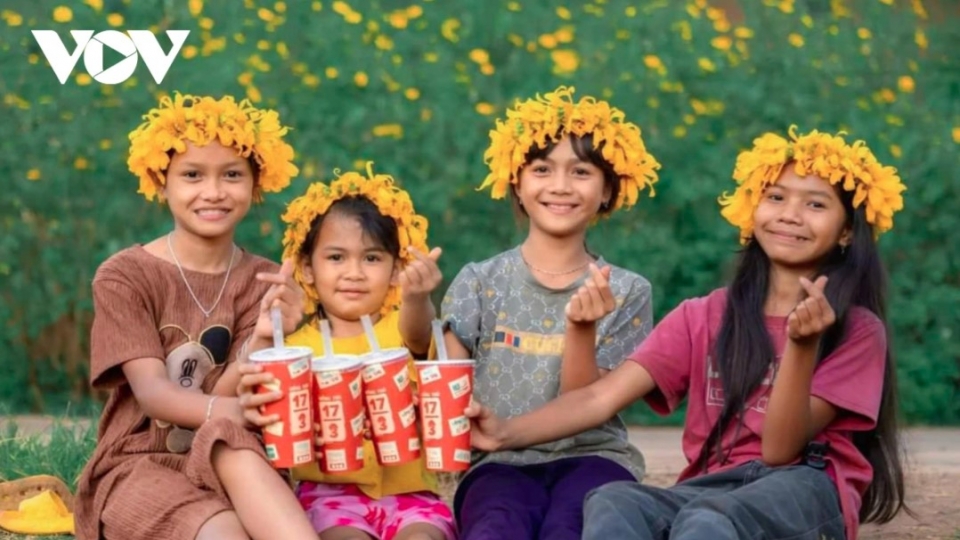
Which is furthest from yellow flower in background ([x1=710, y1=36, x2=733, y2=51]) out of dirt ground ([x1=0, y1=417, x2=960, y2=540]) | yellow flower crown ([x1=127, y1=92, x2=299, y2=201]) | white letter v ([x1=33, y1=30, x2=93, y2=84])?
yellow flower crown ([x1=127, y1=92, x2=299, y2=201])

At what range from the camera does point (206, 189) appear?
516 cm

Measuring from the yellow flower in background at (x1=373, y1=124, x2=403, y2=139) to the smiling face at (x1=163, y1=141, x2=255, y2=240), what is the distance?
2.09 meters

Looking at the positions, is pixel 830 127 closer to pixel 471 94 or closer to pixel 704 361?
pixel 471 94

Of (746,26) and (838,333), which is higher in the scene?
(746,26)

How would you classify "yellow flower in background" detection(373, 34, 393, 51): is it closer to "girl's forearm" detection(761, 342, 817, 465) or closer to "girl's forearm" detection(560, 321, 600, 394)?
"girl's forearm" detection(560, 321, 600, 394)

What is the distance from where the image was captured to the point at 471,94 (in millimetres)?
7355

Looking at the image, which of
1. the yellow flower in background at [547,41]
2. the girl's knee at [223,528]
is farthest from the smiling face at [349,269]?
the yellow flower in background at [547,41]

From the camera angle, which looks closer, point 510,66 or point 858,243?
point 858,243

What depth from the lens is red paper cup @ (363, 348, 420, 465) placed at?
4.61 metres

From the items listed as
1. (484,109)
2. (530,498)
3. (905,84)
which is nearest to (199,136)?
(530,498)

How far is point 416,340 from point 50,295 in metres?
2.83

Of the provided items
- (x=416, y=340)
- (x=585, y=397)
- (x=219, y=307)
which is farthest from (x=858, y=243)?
(x=219, y=307)

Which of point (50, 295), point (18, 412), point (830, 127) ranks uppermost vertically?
point (830, 127)

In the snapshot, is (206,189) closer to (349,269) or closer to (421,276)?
(349,269)
